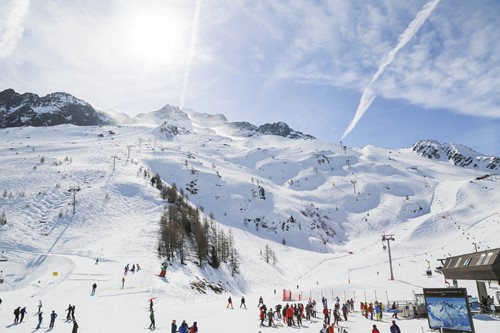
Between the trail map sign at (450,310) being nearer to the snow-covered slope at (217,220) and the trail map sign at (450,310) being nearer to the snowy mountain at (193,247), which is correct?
the snowy mountain at (193,247)

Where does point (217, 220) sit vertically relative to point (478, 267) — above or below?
above

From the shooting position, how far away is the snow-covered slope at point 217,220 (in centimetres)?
4134

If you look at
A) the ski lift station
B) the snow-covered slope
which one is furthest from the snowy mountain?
the ski lift station

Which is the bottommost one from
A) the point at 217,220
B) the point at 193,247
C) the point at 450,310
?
the point at 450,310

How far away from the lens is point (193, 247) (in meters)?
82.3

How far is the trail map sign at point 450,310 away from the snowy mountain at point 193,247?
878 cm

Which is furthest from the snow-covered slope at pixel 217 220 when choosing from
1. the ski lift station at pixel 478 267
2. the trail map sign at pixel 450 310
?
the trail map sign at pixel 450 310

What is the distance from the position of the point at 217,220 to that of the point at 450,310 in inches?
4646

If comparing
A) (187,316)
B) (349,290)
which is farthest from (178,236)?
(187,316)

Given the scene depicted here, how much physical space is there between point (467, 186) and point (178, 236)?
466ft

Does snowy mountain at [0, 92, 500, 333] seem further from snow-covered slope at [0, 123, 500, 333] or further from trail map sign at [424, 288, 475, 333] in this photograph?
trail map sign at [424, 288, 475, 333]

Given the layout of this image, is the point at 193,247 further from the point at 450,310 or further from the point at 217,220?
the point at 450,310

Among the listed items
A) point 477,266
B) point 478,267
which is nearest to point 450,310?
point 478,267

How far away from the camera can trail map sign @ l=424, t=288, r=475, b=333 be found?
20.0 m
